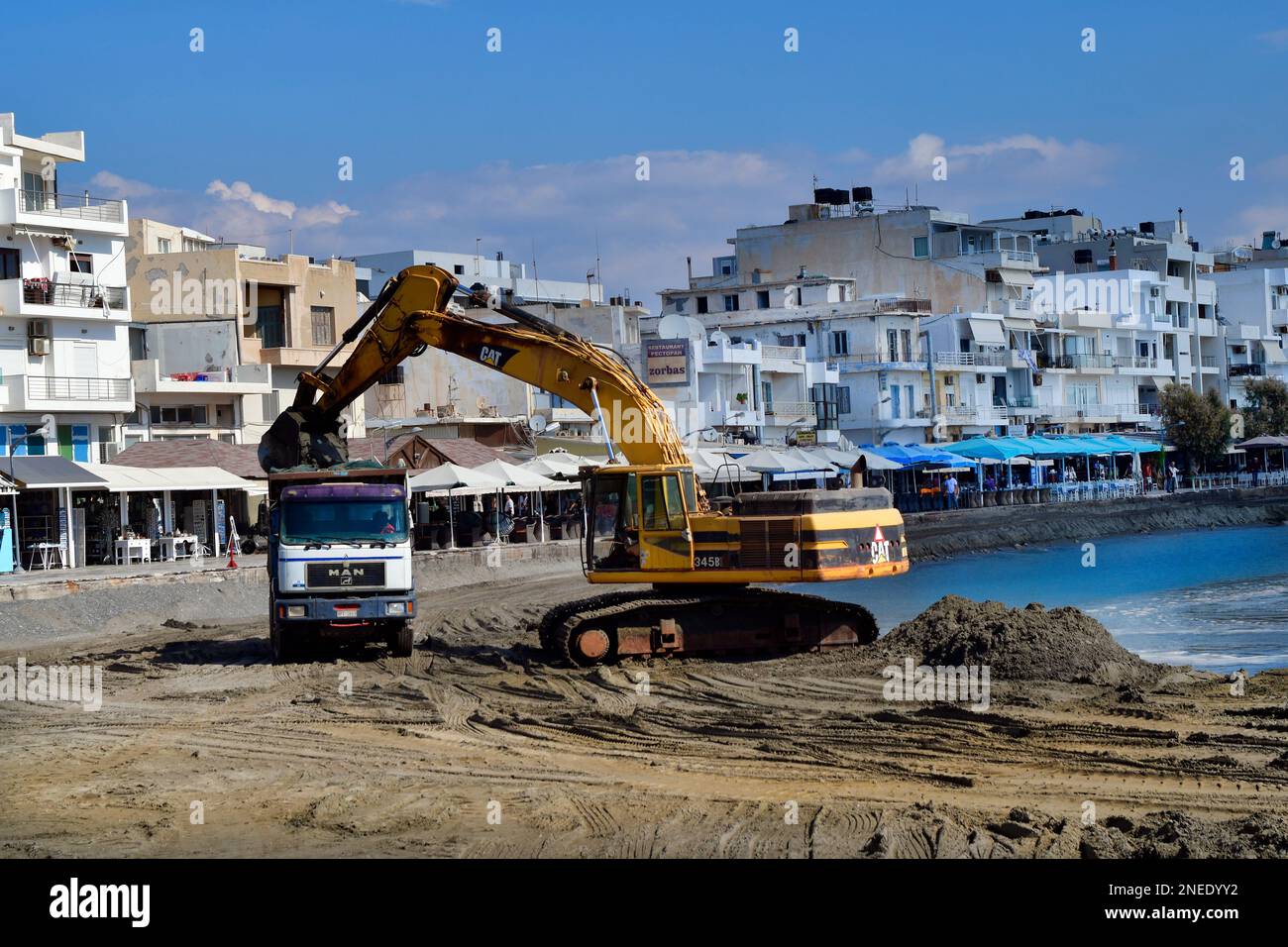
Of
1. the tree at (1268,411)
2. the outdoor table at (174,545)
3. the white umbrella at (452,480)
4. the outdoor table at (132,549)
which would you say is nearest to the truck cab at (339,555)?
the outdoor table at (132,549)

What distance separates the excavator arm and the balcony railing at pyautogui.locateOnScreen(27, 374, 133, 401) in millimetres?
23421

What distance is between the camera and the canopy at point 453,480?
43.5 m

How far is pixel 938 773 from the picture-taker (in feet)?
47.5

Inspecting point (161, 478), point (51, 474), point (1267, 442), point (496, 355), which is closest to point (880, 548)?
point (496, 355)

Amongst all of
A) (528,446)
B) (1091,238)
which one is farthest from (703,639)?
(1091,238)

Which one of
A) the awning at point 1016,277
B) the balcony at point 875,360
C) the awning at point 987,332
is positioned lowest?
the balcony at point 875,360

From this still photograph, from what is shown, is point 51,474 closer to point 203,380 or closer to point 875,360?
point 203,380

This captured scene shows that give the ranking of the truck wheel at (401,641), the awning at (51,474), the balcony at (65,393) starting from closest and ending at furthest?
1. the truck wheel at (401,641)
2. the awning at (51,474)
3. the balcony at (65,393)

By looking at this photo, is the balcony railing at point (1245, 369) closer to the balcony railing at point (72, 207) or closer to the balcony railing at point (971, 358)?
the balcony railing at point (971, 358)

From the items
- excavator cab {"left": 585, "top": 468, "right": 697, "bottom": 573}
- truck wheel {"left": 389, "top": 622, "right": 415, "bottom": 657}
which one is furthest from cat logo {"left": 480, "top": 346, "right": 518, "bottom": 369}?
truck wheel {"left": 389, "top": 622, "right": 415, "bottom": 657}

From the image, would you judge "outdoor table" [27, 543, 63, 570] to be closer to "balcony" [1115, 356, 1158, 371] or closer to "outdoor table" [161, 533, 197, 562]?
"outdoor table" [161, 533, 197, 562]

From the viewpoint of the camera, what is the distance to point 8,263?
1827 inches

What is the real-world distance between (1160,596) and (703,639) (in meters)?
21.3

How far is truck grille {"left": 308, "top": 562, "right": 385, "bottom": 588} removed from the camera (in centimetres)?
2277
